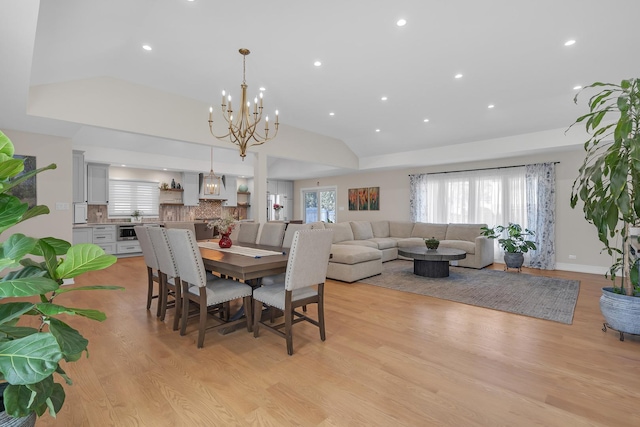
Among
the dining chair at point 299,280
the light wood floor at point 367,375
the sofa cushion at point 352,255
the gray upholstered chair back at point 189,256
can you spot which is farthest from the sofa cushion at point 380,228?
the gray upholstered chair back at point 189,256

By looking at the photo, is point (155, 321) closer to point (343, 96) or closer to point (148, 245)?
point (148, 245)

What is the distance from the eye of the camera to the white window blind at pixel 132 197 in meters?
7.59

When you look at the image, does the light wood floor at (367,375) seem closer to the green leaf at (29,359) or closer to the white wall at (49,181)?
the green leaf at (29,359)

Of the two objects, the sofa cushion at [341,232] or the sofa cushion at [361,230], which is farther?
the sofa cushion at [361,230]

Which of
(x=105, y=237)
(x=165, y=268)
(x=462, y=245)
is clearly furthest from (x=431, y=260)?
(x=105, y=237)

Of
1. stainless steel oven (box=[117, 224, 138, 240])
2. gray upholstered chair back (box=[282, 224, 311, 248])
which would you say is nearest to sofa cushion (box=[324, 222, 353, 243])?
gray upholstered chair back (box=[282, 224, 311, 248])

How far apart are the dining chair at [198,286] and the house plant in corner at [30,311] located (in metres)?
1.44

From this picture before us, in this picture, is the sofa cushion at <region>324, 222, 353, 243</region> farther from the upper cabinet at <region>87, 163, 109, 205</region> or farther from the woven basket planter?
the upper cabinet at <region>87, 163, 109, 205</region>

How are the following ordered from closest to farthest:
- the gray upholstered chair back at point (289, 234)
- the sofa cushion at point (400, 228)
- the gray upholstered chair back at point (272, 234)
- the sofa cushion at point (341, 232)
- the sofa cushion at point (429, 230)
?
1. the gray upholstered chair back at point (289, 234)
2. the gray upholstered chair back at point (272, 234)
3. the sofa cushion at point (341, 232)
4. the sofa cushion at point (429, 230)
5. the sofa cushion at point (400, 228)

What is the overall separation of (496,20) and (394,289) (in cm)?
340

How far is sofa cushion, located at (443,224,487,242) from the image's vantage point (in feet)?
21.3

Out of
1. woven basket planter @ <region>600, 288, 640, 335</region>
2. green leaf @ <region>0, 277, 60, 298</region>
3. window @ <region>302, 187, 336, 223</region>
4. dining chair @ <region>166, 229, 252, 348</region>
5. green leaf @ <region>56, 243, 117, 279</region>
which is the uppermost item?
window @ <region>302, 187, 336, 223</region>

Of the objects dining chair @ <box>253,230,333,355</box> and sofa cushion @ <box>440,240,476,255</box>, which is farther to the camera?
sofa cushion @ <box>440,240,476,255</box>

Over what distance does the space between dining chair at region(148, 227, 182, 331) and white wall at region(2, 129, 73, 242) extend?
2.58 m
